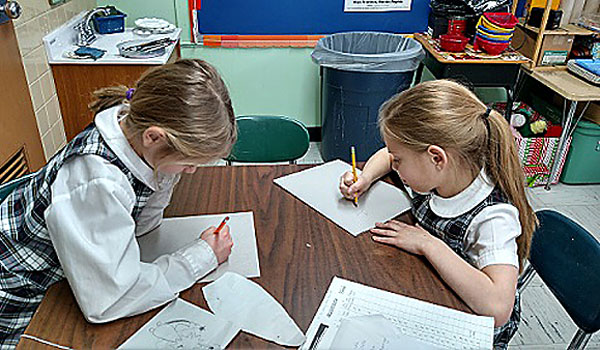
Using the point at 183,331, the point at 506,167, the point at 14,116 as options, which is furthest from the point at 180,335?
the point at 14,116

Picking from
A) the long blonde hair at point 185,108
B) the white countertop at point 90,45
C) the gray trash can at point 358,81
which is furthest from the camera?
the gray trash can at point 358,81

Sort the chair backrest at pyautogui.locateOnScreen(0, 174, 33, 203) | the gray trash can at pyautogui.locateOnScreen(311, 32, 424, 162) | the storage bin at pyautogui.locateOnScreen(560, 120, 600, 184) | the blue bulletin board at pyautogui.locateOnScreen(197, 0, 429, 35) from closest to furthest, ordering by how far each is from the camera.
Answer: the chair backrest at pyautogui.locateOnScreen(0, 174, 33, 203) < the gray trash can at pyautogui.locateOnScreen(311, 32, 424, 162) < the storage bin at pyautogui.locateOnScreen(560, 120, 600, 184) < the blue bulletin board at pyautogui.locateOnScreen(197, 0, 429, 35)

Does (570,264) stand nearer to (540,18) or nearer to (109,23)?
(540,18)

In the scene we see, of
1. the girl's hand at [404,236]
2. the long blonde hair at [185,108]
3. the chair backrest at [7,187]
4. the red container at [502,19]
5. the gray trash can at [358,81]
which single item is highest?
the long blonde hair at [185,108]

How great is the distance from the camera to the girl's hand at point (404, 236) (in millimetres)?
1033

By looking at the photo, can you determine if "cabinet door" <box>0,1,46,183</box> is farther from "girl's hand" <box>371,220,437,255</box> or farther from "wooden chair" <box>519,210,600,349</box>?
"wooden chair" <box>519,210,600,349</box>

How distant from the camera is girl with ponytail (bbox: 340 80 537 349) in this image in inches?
40.2

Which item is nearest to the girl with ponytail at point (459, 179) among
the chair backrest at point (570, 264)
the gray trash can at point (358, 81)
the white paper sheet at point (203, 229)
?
the chair backrest at point (570, 264)

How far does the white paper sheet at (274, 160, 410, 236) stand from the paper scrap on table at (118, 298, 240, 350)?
15.7 inches

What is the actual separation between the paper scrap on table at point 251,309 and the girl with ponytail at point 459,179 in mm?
314

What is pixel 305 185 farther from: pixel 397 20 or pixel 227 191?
pixel 397 20

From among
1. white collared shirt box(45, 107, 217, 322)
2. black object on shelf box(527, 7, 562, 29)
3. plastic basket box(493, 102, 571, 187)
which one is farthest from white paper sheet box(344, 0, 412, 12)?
white collared shirt box(45, 107, 217, 322)

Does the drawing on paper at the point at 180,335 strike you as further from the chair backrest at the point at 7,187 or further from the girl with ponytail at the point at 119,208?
the chair backrest at the point at 7,187

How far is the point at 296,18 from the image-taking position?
112 inches
